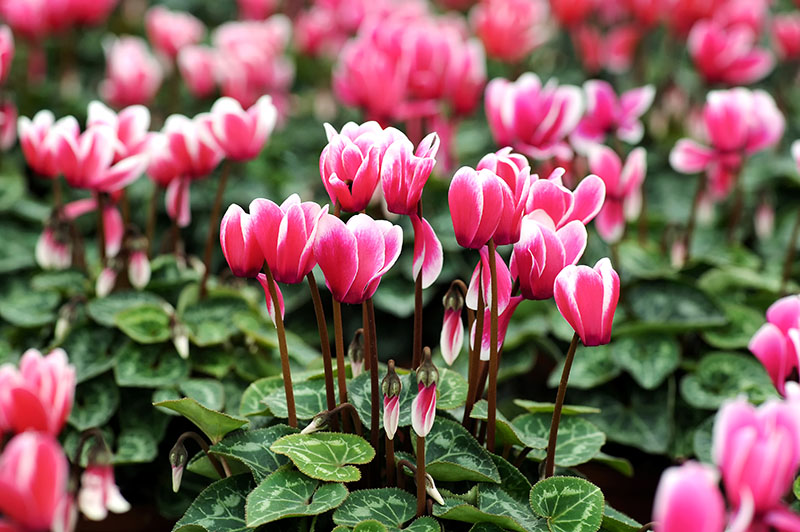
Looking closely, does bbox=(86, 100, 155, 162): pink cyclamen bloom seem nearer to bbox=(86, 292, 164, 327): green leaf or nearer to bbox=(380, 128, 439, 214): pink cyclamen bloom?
bbox=(86, 292, 164, 327): green leaf

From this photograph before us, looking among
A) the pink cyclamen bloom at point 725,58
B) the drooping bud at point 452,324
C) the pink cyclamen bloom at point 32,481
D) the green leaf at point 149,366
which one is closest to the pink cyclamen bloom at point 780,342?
the drooping bud at point 452,324

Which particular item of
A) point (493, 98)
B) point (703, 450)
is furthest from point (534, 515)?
point (493, 98)

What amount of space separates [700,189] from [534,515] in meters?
1.35

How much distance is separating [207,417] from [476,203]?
58 centimetres

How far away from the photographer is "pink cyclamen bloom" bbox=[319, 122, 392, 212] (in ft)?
4.30

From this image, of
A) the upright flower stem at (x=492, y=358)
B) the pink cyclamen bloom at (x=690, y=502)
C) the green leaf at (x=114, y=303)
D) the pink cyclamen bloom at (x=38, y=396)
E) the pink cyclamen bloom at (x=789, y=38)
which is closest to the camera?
the pink cyclamen bloom at (x=690, y=502)

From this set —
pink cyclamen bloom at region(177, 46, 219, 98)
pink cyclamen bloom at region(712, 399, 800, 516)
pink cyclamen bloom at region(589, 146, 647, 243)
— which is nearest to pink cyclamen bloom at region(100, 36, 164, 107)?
pink cyclamen bloom at region(177, 46, 219, 98)

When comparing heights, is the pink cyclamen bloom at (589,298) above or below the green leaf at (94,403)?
above

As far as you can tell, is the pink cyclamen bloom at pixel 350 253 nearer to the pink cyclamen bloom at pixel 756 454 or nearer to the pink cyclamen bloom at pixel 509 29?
the pink cyclamen bloom at pixel 756 454

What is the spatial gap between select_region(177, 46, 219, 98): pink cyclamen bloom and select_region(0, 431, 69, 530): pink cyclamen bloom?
2208mm

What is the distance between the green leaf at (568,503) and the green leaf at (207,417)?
0.50m

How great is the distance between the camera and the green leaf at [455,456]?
1423mm

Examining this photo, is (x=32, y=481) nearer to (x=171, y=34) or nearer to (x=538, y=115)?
(x=538, y=115)

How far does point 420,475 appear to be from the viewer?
1343 mm
